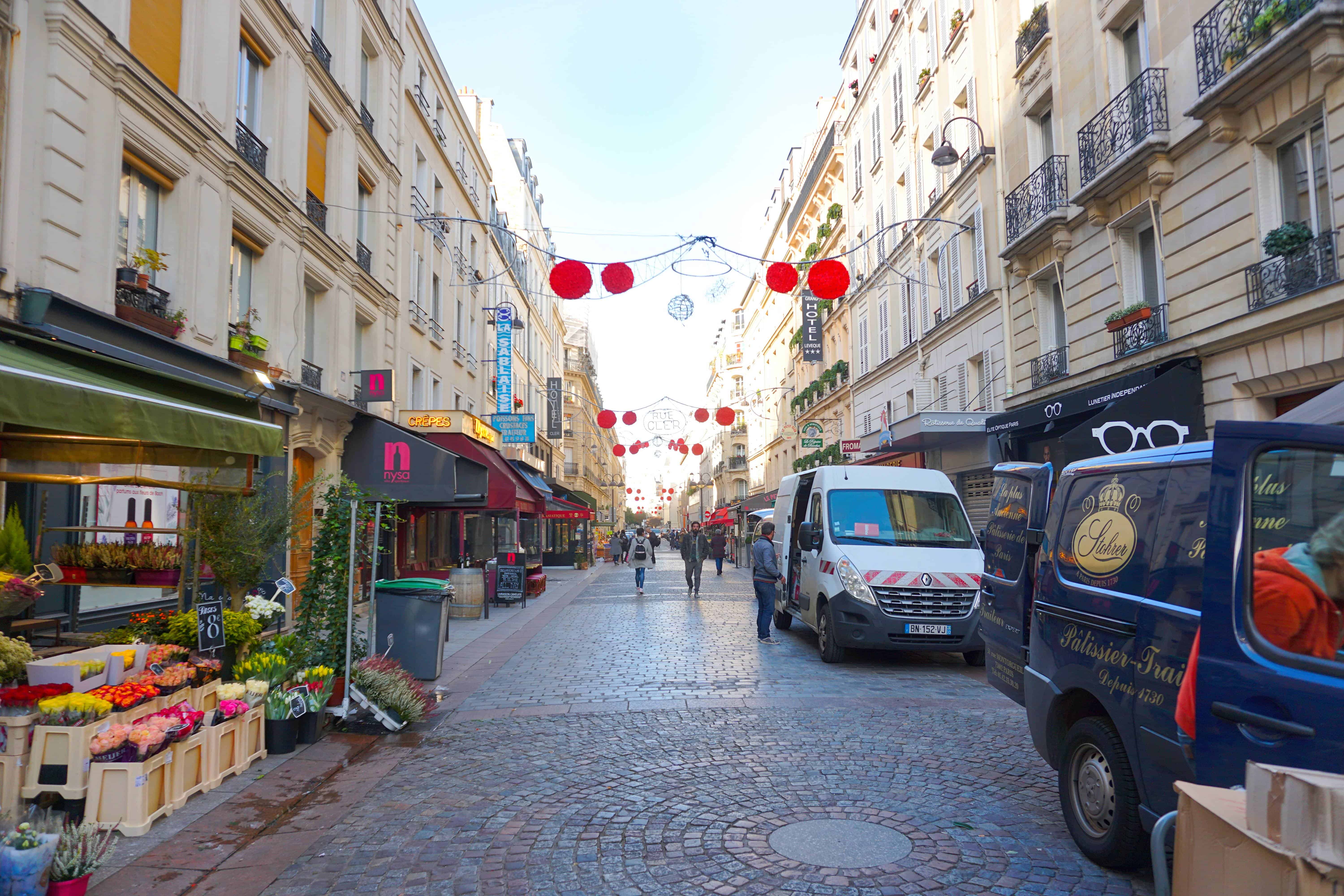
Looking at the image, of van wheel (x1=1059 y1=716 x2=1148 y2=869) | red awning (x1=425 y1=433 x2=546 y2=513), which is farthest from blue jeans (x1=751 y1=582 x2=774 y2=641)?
van wheel (x1=1059 y1=716 x2=1148 y2=869)

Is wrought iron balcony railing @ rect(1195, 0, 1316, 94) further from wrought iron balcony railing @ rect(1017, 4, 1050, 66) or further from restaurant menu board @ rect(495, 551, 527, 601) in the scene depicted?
restaurant menu board @ rect(495, 551, 527, 601)

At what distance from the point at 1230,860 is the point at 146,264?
37.4 ft

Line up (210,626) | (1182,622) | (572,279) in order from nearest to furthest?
(1182,622) → (210,626) → (572,279)

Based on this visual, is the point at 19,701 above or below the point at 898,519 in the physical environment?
below

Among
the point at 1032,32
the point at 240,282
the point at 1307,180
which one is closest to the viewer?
the point at 1307,180

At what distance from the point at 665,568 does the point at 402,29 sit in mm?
23761

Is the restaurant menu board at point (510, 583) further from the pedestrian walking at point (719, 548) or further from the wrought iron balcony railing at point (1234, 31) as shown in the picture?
the wrought iron balcony railing at point (1234, 31)

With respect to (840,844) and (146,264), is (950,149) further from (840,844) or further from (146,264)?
(840,844)

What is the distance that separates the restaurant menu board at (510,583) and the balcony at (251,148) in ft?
29.3

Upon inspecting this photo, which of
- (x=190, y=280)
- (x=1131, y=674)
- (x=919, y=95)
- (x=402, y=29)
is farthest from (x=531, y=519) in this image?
(x=1131, y=674)

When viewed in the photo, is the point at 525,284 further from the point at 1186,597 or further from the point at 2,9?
the point at 1186,597

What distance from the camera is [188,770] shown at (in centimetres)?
516

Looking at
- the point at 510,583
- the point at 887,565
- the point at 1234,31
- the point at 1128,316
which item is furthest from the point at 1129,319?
the point at 510,583

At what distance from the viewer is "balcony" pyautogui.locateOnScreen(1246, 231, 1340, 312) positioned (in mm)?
9938
